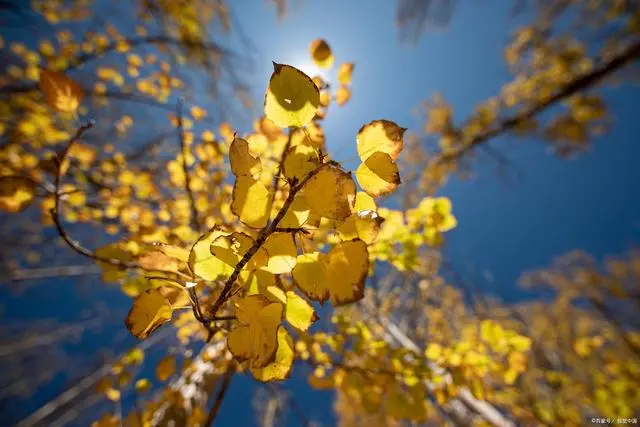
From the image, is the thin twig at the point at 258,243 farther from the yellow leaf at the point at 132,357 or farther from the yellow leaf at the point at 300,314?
the yellow leaf at the point at 132,357

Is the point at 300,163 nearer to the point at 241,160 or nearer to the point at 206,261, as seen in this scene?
the point at 241,160

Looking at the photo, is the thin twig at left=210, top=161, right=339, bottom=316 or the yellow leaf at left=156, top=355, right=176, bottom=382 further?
the yellow leaf at left=156, top=355, right=176, bottom=382

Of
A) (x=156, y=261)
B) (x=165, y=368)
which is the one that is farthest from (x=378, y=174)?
(x=165, y=368)

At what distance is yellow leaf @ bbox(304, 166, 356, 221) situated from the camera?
17.6 inches

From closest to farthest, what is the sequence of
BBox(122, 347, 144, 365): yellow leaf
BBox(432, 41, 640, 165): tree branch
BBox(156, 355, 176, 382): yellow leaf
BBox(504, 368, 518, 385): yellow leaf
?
1. BBox(156, 355, 176, 382): yellow leaf
2. BBox(504, 368, 518, 385): yellow leaf
3. BBox(122, 347, 144, 365): yellow leaf
4. BBox(432, 41, 640, 165): tree branch

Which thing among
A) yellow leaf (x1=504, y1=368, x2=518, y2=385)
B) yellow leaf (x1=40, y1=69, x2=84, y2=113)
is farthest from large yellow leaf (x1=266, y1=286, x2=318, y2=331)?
yellow leaf (x1=504, y1=368, x2=518, y2=385)

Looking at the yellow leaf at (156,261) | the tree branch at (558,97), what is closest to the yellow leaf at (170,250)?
the yellow leaf at (156,261)

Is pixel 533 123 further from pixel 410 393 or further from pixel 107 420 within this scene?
pixel 107 420

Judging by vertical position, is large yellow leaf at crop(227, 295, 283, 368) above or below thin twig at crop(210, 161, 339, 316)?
below

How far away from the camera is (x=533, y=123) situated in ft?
13.9

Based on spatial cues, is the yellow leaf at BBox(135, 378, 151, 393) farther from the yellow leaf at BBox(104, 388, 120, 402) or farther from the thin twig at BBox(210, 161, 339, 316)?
the thin twig at BBox(210, 161, 339, 316)

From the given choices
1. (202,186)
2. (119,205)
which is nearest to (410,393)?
(202,186)

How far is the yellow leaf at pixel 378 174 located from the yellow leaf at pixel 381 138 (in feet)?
0.06

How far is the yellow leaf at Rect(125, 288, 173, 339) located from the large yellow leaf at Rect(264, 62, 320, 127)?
36 centimetres
